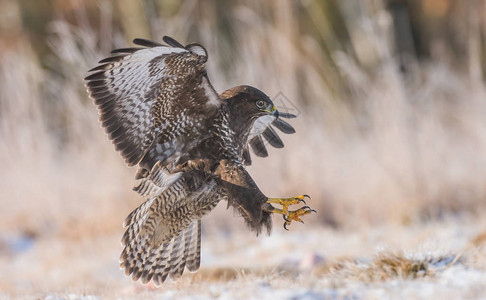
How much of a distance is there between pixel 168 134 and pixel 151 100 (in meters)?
0.22

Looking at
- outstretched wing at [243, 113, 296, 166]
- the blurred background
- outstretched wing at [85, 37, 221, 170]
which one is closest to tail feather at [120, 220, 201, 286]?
outstretched wing at [85, 37, 221, 170]

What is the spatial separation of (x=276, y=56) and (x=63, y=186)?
2.92 meters

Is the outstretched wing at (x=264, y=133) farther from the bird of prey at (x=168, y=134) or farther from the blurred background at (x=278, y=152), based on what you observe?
the blurred background at (x=278, y=152)

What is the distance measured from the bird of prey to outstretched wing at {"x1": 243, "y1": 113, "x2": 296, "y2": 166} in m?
0.39

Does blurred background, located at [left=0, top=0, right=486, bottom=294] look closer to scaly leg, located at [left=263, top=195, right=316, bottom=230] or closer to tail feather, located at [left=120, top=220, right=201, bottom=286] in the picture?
tail feather, located at [left=120, top=220, right=201, bottom=286]

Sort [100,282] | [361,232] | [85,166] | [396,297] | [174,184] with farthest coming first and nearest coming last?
[85,166] → [361,232] → [100,282] → [174,184] → [396,297]

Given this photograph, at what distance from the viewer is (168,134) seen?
3.80 m

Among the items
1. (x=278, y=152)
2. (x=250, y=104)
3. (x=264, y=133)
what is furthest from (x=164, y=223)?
(x=278, y=152)

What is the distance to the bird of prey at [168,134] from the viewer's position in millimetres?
3662

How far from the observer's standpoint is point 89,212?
24.4 ft

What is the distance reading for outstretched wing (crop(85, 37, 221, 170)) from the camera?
3631mm

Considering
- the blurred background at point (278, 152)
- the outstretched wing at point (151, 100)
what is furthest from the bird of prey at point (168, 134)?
the blurred background at point (278, 152)

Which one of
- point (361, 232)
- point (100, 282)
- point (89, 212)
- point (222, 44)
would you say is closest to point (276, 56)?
point (222, 44)

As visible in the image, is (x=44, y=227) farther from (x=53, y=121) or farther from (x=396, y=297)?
(x=396, y=297)
